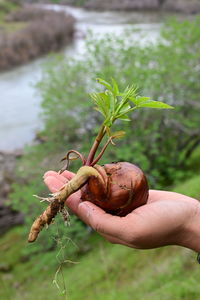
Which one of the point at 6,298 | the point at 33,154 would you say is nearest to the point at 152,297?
the point at 6,298

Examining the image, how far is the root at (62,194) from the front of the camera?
2453mm

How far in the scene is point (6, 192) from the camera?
38.1ft

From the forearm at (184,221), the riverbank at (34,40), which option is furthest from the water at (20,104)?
the forearm at (184,221)

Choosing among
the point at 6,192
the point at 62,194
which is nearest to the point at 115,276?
the point at 62,194

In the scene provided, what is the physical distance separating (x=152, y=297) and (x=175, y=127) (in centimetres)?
643

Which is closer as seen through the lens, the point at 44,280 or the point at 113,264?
the point at 113,264

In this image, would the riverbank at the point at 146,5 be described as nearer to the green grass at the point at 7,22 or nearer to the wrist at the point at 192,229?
the green grass at the point at 7,22

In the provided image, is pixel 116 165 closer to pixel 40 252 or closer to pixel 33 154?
pixel 40 252

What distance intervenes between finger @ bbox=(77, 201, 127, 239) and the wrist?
41 cm

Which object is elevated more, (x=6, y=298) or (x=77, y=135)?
(x=77, y=135)

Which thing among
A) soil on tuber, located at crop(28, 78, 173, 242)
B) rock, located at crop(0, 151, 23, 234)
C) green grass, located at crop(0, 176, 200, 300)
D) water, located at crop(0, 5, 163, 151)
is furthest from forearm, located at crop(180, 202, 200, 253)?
water, located at crop(0, 5, 163, 151)

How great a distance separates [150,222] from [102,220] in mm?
286

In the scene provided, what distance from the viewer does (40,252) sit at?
28.7 feet

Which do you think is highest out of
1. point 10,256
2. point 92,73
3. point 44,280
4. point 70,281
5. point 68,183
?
point 68,183
